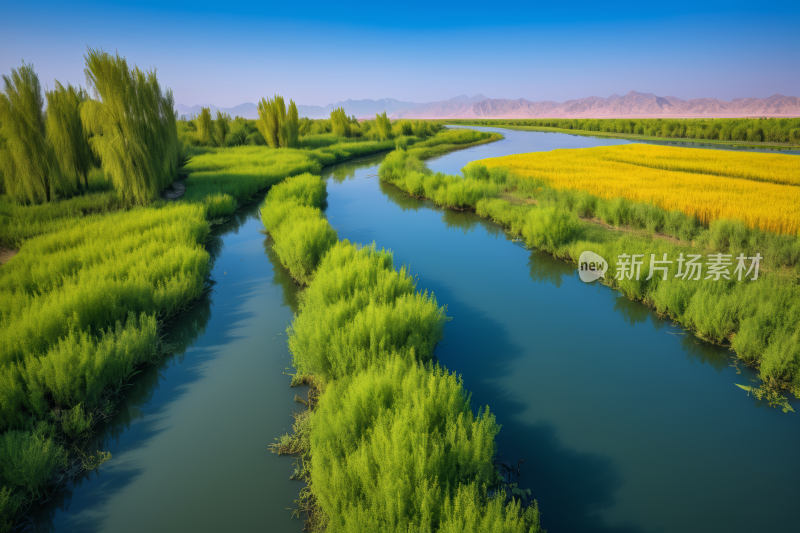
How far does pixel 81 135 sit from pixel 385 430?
48.4 feet

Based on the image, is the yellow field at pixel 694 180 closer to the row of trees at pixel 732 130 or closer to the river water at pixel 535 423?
the river water at pixel 535 423

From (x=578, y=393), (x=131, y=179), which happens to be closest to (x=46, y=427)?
(x=578, y=393)

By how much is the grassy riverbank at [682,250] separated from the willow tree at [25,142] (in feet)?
42.5

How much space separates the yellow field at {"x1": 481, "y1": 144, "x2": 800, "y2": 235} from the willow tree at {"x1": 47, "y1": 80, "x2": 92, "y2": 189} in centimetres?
1716

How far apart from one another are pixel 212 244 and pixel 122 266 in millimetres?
4473

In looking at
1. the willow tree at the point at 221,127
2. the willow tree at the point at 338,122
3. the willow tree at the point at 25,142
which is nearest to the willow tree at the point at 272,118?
the willow tree at the point at 221,127

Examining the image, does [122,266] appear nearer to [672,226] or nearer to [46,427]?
[46,427]

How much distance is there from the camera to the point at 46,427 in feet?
11.1

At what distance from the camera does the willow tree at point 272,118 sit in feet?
85.5

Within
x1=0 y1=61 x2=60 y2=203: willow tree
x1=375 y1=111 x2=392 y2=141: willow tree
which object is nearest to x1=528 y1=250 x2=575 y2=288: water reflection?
x1=0 y1=61 x2=60 y2=203: willow tree

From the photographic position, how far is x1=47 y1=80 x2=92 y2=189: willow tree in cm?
1074

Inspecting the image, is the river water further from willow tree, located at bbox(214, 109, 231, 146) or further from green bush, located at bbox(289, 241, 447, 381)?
willow tree, located at bbox(214, 109, 231, 146)

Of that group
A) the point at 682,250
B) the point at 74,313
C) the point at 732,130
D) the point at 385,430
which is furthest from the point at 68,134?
the point at 732,130

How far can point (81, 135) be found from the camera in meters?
11.7
